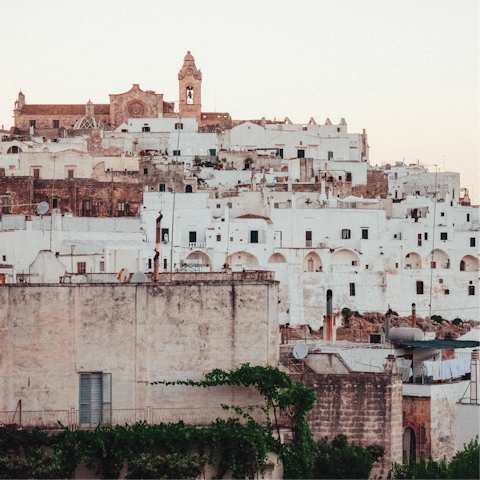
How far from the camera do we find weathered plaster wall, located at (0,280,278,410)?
647 inches

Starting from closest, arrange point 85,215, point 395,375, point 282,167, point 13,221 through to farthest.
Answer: point 395,375, point 13,221, point 85,215, point 282,167

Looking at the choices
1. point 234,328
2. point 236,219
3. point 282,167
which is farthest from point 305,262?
point 234,328

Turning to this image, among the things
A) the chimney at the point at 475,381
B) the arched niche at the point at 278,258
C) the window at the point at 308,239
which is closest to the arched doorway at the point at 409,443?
the chimney at the point at 475,381

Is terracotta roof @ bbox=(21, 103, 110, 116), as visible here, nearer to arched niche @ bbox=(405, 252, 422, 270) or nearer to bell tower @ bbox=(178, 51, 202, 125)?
bell tower @ bbox=(178, 51, 202, 125)

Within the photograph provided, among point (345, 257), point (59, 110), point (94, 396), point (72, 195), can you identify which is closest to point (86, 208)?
point (72, 195)

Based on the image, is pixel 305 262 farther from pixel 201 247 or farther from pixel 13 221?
pixel 13 221

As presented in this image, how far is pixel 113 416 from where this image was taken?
16.4 meters

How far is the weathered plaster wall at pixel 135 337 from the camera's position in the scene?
53.9 ft

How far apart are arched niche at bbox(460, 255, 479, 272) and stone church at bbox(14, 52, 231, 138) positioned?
64.5ft

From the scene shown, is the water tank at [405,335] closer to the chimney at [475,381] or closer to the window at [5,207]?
the chimney at [475,381]

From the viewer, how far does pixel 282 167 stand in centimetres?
5538

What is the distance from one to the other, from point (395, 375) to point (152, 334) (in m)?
5.24

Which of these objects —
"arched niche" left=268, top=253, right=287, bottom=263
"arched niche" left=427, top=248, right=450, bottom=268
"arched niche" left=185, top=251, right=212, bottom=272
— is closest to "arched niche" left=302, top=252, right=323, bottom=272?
"arched niche" left=268, top=253, right=287, bottom=263

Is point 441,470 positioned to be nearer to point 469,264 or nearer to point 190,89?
point 469,264
